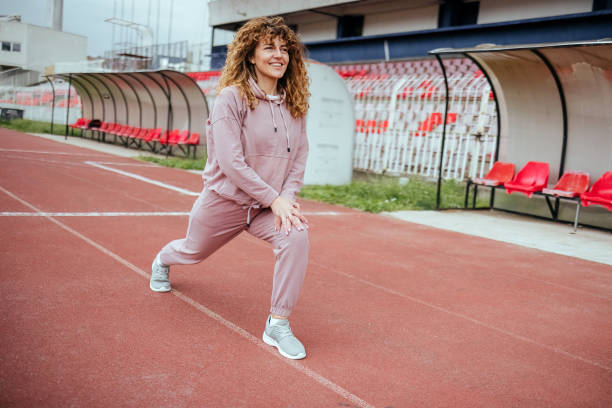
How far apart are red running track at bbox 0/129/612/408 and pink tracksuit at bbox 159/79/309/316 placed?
0.57 metres

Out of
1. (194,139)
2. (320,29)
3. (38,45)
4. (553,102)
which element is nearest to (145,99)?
(194,139)

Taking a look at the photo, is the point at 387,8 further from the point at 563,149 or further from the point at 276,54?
the point at 276,54

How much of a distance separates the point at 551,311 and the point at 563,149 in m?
6.19

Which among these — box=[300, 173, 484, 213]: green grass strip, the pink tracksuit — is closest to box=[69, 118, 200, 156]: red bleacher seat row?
box=[300, 173, 484, 213]: green grass strip

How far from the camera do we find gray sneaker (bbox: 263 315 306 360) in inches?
125

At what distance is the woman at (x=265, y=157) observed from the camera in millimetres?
3102

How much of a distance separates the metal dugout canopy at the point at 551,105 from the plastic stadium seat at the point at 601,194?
521 millimetres

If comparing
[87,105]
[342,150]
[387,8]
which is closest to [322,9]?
[387,8]

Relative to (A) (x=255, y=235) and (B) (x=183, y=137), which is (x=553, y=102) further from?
(B) (x=183, y=137)

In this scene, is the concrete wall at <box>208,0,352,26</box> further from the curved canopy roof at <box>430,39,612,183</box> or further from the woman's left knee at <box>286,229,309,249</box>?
the woman's left knee at <box>286,229,309,249</box>

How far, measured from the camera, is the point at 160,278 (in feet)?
13.6

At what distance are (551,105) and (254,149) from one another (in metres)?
8.53

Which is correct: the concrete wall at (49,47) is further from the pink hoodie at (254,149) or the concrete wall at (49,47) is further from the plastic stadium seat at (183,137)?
the pink hoodie at (254,149)

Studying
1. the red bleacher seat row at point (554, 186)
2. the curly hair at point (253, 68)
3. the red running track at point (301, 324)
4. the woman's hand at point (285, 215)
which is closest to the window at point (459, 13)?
the red bleacher seat row at point (554, 186)
